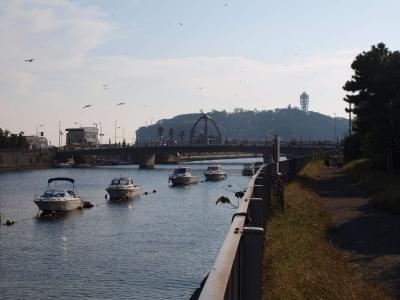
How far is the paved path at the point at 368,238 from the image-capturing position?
1695 cm

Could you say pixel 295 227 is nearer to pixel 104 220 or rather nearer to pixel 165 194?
pixel 104 220

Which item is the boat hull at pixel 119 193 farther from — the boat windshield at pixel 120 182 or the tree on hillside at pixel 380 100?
the tree on hillside at pixel 380 100

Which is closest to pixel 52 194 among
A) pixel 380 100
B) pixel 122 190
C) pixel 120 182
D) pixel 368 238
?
pixel 122 190

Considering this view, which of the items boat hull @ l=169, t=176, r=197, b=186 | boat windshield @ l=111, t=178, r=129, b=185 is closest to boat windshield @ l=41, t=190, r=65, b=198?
boat windshield @ l=111, t=178, r=129, b=185

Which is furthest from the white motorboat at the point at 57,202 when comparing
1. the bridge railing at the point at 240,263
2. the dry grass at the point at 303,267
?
the bridge railing at the point at 240,263

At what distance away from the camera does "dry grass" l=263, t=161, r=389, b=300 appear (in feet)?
42.5

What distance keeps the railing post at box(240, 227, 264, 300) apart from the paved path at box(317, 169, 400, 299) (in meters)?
7.24

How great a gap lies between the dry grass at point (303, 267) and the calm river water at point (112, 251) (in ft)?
28.3

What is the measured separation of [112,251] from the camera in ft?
133

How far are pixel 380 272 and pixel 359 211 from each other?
1527 centimetres

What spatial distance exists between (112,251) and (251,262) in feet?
109

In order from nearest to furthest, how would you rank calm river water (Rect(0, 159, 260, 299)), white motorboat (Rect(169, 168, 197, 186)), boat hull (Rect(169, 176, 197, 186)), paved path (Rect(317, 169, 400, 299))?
paved path (Rect(317, 169, 400, 299))
calm river water (Rect(0, 159, 260, 299))
boat hull (Rect(169, 176, 197, 186))
white motorboat (Rect(169, 168, 197, 186))

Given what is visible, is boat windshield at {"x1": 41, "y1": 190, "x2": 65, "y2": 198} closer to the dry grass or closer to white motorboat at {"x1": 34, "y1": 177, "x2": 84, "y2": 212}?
white motorboat at {"x1": 34, "y1": 177, "x2": 84, "y2": 212}

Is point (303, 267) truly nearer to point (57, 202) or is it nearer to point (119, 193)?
point (57, 202)
